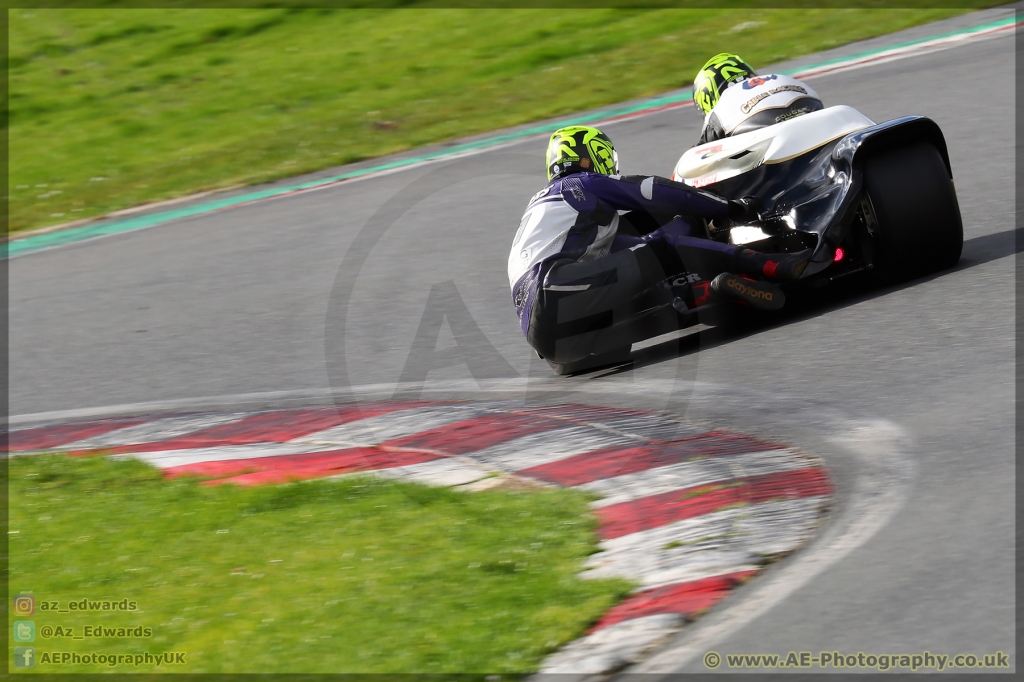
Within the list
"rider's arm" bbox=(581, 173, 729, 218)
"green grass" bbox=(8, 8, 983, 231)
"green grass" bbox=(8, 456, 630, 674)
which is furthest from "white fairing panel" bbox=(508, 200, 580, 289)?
"green grass" bbox=(8, 8, 983, 231)

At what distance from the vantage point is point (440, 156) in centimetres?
1164

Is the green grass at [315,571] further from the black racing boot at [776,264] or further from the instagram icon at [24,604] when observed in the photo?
the black racing boot at [776,264]

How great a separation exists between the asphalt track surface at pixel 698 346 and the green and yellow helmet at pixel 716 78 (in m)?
1.40

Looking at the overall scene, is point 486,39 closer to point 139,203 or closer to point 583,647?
point 139,203

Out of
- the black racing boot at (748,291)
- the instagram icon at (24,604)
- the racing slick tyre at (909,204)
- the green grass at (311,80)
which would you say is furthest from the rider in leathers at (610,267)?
the green grass at (311,80)

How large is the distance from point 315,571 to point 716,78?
3.96 metres

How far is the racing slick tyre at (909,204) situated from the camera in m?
5.79

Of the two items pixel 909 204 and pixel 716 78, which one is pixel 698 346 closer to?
pixel 909 204

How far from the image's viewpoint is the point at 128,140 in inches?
572

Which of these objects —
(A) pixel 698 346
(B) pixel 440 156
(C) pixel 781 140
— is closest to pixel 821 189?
(C) pixel 781 140

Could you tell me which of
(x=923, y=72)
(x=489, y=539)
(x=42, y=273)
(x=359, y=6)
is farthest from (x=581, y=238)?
(x=359, y=6)

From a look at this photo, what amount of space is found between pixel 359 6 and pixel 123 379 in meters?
13.7

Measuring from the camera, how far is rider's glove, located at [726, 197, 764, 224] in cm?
609

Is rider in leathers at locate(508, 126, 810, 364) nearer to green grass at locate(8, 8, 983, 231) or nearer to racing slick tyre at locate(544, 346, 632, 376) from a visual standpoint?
racing slick tyre at locate(544, 346, 632, 376)
